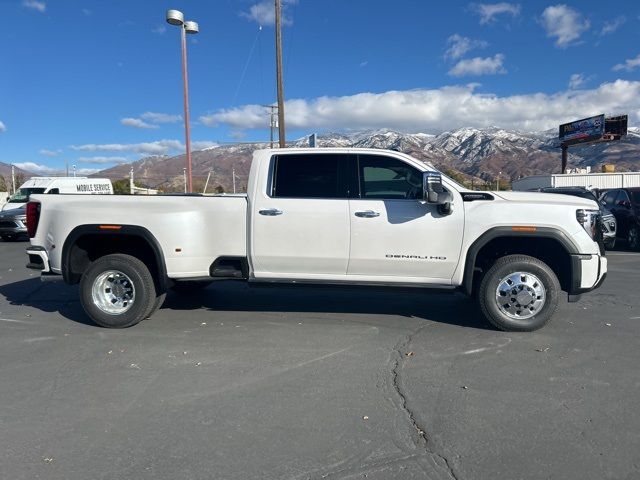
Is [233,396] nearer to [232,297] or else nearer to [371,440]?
[371,440]

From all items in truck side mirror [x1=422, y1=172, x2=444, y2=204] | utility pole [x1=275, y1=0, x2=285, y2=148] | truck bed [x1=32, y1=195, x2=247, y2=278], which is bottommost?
truck bed [x1=32, y1=195, x2=247, y2=278]

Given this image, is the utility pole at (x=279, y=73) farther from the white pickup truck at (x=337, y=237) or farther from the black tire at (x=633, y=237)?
the white pickup truck at (x=337, y=237)

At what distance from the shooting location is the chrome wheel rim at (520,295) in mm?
5688

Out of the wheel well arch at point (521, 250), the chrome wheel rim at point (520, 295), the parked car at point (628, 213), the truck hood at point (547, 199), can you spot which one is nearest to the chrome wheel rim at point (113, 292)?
the wheel well arch at point (521, 250)

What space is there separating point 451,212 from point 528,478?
3177mm

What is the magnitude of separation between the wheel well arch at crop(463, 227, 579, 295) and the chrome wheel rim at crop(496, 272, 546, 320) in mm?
317

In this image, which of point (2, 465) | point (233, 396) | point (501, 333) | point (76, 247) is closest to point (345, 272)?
point (501, 333)

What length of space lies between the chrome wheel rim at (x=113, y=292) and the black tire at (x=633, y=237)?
12.7m

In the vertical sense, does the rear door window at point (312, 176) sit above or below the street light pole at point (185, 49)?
below

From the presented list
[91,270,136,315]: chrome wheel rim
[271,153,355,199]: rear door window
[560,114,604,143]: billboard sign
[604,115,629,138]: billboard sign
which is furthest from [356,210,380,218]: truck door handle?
[604,115,629,138]: billboard sign

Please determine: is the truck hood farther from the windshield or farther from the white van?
the windshield

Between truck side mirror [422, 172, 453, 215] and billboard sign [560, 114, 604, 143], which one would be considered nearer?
truck side mirror [422, 172, 453, 215]

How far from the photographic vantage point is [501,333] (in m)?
5.76

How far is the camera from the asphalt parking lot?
10.4 feet
